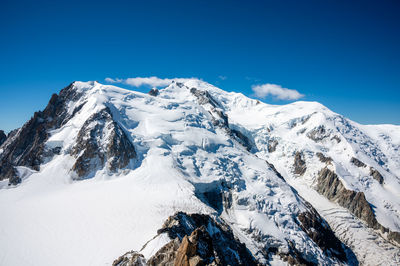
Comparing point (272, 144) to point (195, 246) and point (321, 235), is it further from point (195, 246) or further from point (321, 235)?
point (195, 246)

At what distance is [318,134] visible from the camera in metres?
140

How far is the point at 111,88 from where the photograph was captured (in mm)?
105688

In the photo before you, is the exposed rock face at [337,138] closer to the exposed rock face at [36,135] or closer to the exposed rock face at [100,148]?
the exposed rock face at [100,148]

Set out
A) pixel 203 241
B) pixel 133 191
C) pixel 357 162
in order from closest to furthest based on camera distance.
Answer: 1. pixel 203 241
2. pixel 133 191
3. pixel 357 162

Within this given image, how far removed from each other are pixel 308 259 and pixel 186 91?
118m

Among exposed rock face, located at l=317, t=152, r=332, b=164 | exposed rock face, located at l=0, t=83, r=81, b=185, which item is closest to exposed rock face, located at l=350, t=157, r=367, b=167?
exposed rock face, located at l=317, t=152, r=332, b=164

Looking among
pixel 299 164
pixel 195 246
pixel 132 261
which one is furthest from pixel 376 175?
pixel 195 246

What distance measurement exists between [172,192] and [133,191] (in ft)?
32.3

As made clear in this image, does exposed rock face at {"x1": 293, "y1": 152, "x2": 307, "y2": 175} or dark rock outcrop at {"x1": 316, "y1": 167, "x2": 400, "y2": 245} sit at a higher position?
exposed rock face at {"x1": 293, "y1": 152, "x2": 307, "y2": 175}

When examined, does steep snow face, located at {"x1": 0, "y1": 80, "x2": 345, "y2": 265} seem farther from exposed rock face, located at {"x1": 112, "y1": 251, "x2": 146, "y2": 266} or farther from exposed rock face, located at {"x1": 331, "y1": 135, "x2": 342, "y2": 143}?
exposed rock face, located at {"x1": 331, "y1": 135, "x2": 342, "y2": 143}

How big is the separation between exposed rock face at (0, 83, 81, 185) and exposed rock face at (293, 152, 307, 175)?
113 meters

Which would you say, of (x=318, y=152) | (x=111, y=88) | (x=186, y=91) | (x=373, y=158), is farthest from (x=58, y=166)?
(x=373, y=158)

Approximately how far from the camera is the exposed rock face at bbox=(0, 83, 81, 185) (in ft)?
231

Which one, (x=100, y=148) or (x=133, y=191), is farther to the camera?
(x=100, y=148)
